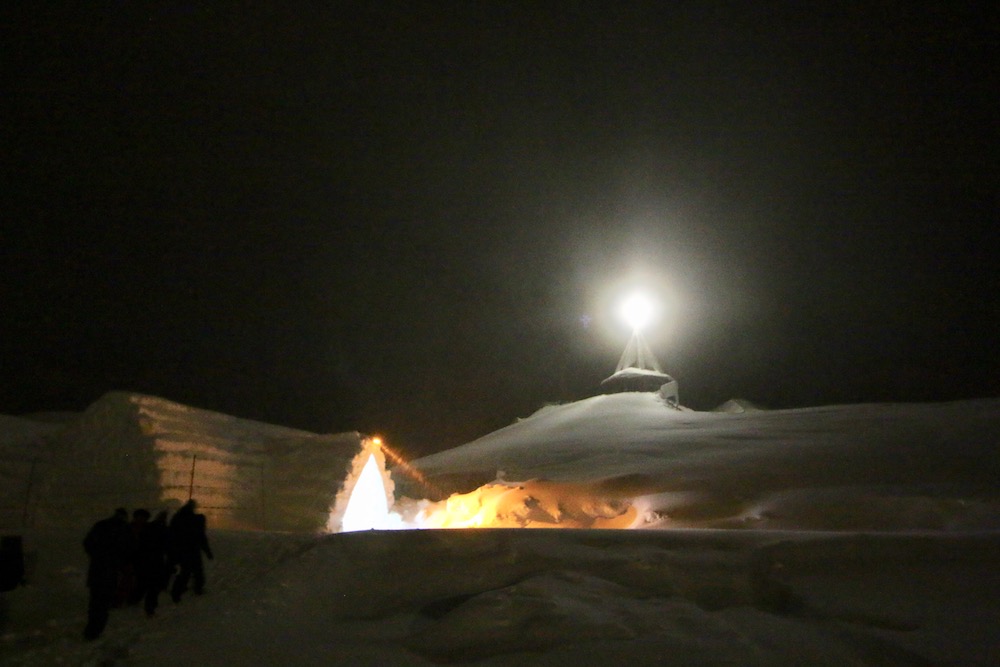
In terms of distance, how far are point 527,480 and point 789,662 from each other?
15.1 m

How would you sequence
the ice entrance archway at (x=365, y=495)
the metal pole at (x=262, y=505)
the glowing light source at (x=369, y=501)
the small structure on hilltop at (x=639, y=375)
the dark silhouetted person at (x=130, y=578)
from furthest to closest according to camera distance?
1. the small structure on hilltop at (x=639, y=375)
2. the glowing light source at (x=369, y=501)
3. the ice entrance archway at (x=365, y=495)
4. the metal pole at (x=262, y=505)
5. the dark silhouetted person at (x=130, y=578)

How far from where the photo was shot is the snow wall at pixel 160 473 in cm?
1354

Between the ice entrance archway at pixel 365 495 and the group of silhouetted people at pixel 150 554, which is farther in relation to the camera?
the ice entrance archway at pixel 365 495

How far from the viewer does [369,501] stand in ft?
61.1

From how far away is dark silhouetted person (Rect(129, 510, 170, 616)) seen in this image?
24.6 feet

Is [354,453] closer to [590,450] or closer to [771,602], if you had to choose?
[590,450]

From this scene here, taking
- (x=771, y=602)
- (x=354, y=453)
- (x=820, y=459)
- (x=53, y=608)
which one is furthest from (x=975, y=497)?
(x=53, y=608)

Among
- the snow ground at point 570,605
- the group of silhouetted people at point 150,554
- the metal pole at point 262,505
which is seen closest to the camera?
the snow ground at point 570,605

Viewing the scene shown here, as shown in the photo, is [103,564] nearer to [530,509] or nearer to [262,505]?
[262,505]

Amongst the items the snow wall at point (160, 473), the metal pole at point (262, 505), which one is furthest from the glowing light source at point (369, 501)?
the metal pole at point (262, 505)

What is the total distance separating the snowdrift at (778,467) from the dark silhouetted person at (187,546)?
9.83 metres

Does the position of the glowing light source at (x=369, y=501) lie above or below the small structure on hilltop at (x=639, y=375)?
below

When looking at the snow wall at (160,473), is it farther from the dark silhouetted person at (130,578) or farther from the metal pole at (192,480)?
the dark silhouetted person at (130,578)

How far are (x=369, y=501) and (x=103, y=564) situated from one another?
38.9ft
